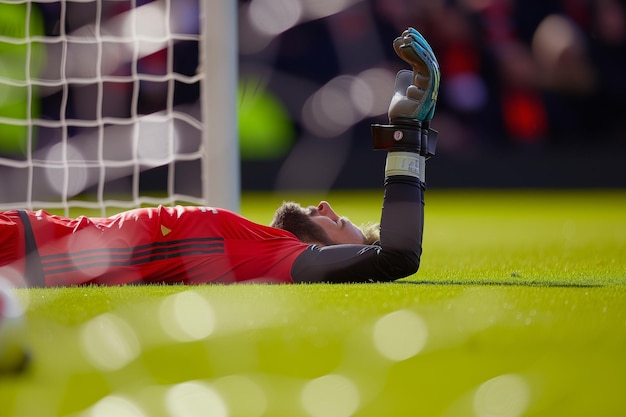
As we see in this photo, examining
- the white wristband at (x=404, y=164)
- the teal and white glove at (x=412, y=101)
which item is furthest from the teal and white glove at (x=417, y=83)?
the white wristband at (x=404, y=164)

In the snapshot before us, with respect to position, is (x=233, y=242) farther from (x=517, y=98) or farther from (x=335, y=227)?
(x=517, y=98)

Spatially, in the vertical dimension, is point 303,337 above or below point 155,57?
below

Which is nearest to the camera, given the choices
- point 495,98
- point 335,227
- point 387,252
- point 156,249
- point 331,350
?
point 331,350

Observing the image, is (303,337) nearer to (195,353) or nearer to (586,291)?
(195,353)

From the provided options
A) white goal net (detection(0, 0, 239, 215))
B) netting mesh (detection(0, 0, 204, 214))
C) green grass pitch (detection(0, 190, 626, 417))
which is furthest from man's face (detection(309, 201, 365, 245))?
netting mesh (detection(0, 0, 204, 214))

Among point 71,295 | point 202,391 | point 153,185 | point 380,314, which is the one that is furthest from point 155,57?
point 202,391

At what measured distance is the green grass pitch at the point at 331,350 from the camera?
49.1 inches

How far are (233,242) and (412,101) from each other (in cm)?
66

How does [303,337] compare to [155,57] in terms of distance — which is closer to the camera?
[303,337]

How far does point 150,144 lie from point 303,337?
6.74 m

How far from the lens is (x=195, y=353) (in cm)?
155

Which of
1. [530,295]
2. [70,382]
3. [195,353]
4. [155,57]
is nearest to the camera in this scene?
[70,382]

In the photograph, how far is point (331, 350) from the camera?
1557mm

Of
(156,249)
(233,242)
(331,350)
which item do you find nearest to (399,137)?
(233,242)
